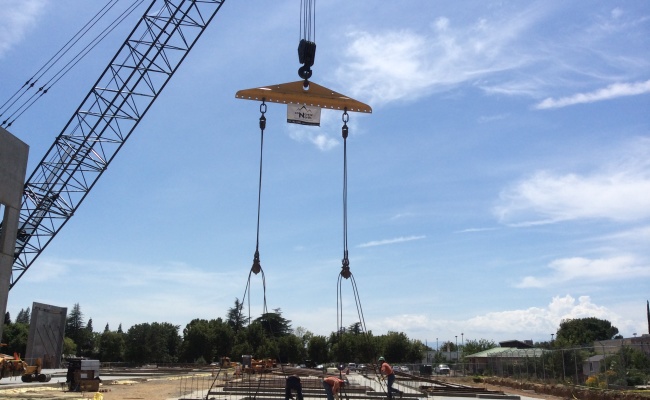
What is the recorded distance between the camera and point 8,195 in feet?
114

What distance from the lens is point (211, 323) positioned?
332 feet

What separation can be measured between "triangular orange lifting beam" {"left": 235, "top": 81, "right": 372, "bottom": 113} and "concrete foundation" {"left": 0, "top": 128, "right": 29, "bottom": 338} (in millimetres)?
21161

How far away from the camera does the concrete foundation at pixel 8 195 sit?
3412 centimetres

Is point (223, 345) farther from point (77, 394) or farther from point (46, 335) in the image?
point (77, 394)

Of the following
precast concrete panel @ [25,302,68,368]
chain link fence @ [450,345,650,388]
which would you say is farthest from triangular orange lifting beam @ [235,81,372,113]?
precast concrete panel @ [25,302,68,368]

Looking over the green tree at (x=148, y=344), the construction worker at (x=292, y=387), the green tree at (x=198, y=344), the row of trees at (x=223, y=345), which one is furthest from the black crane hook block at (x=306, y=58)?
the green tree at (x=148, y=344)

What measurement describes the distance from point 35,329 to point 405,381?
107 ft

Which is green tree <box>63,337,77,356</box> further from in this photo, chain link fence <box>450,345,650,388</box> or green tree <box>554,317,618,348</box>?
green tree <box>554,317,618,348</box>

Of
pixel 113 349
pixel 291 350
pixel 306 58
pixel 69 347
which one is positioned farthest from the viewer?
pixel 69 347

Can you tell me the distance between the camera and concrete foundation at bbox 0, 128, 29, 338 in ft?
112

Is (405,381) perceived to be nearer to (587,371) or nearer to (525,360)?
(525,360)

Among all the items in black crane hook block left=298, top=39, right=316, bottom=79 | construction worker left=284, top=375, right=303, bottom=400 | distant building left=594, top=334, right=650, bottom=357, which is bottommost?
construction worker left=284, top=375, right=303, bottom=400

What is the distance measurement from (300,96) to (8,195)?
22702 mm

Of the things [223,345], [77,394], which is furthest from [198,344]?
[77,394]
